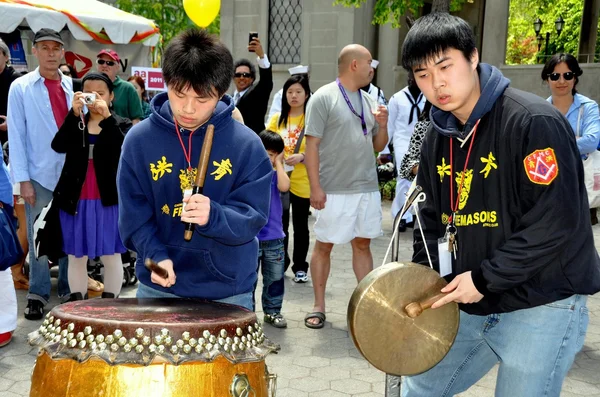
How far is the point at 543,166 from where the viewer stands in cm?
208

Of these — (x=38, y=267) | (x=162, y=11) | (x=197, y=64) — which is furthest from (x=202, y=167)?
(x=162, y=11)

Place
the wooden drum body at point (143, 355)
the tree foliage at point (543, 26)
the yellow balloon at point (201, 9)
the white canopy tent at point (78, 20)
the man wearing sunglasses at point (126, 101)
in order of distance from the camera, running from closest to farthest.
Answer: the wooden drum body at point (143, 355)
the man wearing sunglasses at point (126, 101)
the yellow balloon at point (201, 9)
the white canopy tent at point (78, 20)
the tree foliage at point (543, 26)

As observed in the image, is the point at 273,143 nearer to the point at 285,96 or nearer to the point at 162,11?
the point at 285,96

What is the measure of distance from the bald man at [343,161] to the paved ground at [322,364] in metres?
0.28

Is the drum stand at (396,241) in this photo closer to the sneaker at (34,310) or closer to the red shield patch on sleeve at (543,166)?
the red shield patch on sleeve at (543,166)

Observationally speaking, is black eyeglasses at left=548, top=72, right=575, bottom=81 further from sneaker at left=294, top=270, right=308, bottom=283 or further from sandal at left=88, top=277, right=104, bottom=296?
sandal at left=88, top=277, right=104, bottom=296

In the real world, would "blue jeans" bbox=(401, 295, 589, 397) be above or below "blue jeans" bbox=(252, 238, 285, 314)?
above

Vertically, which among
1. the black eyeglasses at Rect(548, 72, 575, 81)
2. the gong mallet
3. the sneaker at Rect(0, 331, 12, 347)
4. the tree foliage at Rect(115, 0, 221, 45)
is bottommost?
the sneaker at Rect(0, 331, 12, 347)

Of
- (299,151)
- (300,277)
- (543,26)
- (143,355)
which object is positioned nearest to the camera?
(143,355)

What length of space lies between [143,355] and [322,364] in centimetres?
263

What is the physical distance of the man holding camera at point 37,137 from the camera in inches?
203

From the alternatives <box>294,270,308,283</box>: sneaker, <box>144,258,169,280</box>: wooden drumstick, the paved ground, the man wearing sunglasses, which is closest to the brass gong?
<box>144,258,169,280</box>: wooden drumstick

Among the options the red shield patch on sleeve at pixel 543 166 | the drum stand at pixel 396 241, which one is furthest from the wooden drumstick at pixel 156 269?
Result: the red shield patch on sleeve at pixel 543 166

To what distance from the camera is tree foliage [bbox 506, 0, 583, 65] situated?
26.5m
